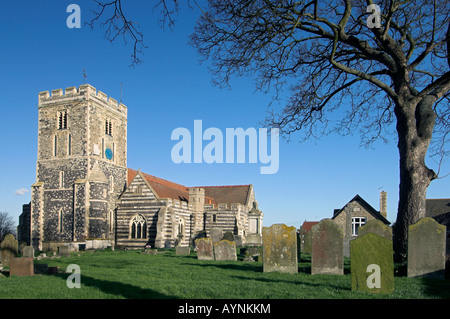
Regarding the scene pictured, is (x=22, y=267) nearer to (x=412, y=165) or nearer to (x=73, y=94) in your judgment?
(x=412, y=165)

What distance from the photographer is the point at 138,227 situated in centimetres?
3269

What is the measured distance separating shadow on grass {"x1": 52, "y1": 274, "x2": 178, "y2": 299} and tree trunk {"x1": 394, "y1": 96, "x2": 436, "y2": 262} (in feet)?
25.9

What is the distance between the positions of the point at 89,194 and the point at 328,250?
25.4m

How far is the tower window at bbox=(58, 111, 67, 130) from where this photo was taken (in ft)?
111

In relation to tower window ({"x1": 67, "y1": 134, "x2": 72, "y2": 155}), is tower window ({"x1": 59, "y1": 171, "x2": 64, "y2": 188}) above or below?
below

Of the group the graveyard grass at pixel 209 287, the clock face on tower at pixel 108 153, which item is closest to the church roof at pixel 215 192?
the clock face on tower at pixel 108 153

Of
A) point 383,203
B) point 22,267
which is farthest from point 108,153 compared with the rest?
point 383,203

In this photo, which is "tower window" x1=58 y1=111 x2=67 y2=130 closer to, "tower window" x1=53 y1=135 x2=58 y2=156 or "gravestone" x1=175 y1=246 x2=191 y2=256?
"tower window" x1=53 y1=135 x2=58 y2=156

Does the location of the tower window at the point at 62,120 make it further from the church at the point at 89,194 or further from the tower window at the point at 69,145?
the tower window at the point at 69,145

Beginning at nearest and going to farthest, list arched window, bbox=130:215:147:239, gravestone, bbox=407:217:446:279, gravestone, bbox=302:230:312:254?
gravestone, bbox=407:217:446:279, gravestone, bbox=302:230:312:254, arched window, bbox=130:215:147:239

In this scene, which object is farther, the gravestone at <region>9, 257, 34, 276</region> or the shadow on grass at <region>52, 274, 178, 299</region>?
the gravestone at <region>9, 257, 34, 276</region>

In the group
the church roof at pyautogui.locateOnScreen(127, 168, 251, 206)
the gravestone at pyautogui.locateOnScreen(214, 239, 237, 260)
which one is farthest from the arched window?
the gravestone at pyautogui.locateOnScreen(214, 239, 237, 260)
